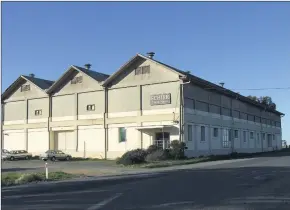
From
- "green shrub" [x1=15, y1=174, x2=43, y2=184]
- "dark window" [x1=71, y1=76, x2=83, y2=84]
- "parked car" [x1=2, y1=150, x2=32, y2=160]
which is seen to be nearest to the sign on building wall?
"dark window" [x1=71, y1=76, x2=83, y2=84]

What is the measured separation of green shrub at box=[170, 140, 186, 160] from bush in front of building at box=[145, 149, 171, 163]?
17.9 inches

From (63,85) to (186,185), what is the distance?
3762cm

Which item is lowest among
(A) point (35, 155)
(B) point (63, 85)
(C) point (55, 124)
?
(A) point (35, 155)

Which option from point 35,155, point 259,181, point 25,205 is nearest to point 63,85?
point 35,155

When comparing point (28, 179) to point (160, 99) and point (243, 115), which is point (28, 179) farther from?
point (243, 115)

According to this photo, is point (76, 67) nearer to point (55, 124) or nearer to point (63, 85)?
point (63, 85)

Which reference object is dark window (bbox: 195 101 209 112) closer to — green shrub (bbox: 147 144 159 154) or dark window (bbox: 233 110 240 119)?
green shrub (bbox: 147 144 159 154)

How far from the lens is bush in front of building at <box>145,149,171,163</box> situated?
37806 mm

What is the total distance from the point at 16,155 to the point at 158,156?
19.7 m

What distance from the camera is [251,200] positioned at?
11.7 meters

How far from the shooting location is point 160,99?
43625mm

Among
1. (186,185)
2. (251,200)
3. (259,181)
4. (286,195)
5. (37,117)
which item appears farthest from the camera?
(37,117)

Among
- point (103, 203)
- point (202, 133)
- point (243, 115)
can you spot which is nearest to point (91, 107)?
point (202, 133)

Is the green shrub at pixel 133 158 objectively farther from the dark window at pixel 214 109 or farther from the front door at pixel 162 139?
the dark window at pixel 214 109
